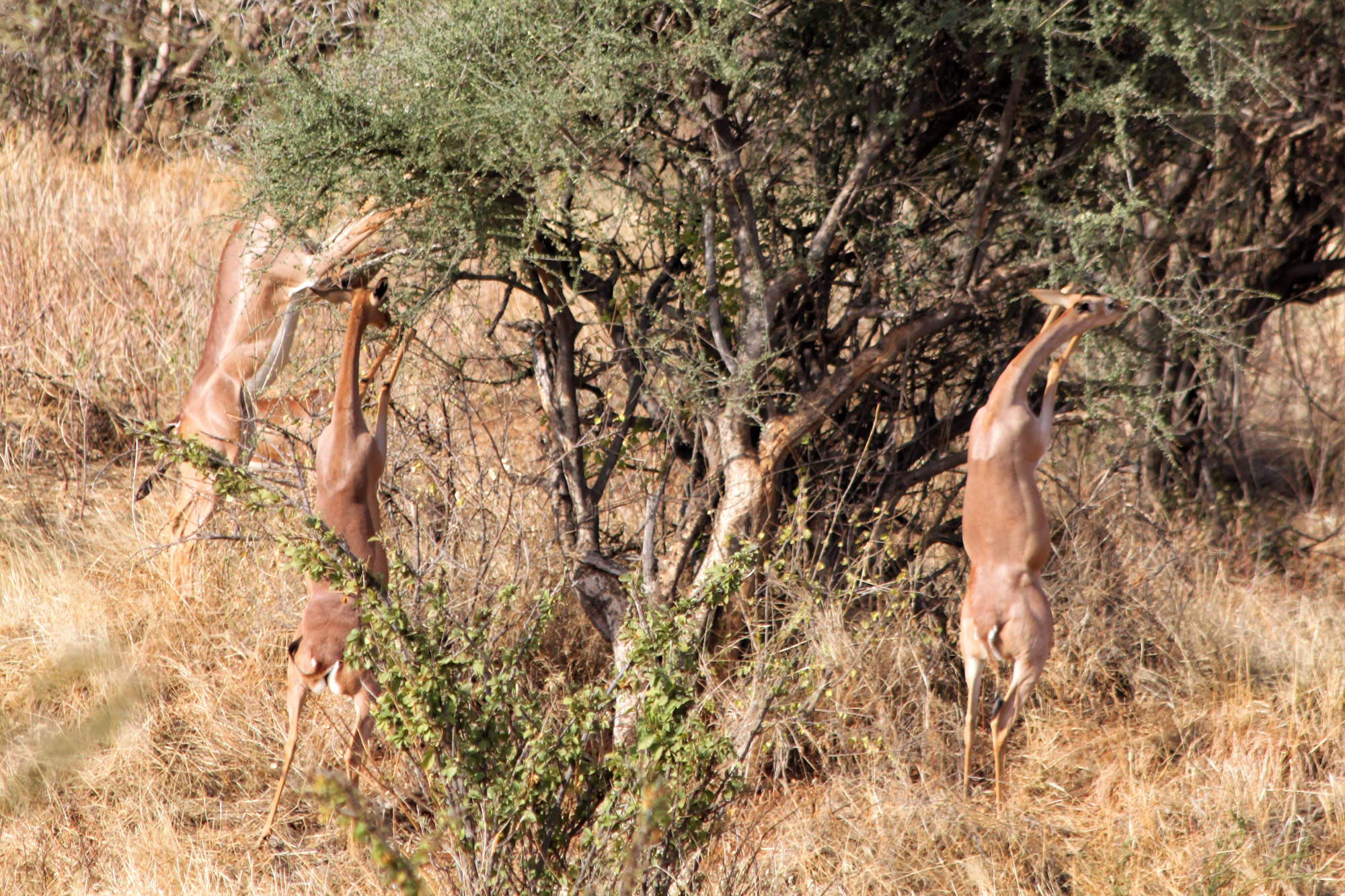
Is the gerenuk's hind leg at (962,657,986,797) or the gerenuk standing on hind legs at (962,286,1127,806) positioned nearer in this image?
the gerenuk standing on hind legs at (962,286,1127,806)

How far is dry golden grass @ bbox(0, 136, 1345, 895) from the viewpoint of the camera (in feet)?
11.4

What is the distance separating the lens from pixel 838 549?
4230 mm

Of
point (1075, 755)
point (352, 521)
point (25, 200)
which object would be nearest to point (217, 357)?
point (352, 521)

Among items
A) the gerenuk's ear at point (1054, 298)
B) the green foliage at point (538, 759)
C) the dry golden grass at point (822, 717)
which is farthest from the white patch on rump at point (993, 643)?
the gerenuk's ear at point (1054, 298)

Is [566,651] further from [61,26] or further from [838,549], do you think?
[61,26]

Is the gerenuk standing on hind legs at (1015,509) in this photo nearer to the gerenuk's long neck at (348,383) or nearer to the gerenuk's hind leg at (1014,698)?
the gerenuk's hind leg at (1014,698)

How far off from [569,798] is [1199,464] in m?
5.33

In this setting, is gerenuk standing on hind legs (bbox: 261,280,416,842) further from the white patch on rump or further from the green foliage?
the white patch on rump

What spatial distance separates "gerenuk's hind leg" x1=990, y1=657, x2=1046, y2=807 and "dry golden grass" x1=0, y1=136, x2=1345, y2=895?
31 centimetres

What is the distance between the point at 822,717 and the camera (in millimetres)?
4145

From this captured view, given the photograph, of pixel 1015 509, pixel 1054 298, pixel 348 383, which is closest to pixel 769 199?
pixel 1054 298

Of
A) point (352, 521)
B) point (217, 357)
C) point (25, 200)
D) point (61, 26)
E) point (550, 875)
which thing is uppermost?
point (61, 26)

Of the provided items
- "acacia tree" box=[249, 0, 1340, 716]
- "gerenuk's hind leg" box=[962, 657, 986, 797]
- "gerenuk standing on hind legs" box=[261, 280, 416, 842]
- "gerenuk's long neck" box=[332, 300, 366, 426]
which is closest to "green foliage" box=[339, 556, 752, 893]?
"gerenuk standing on hind legs" box=[261, 280, 416, 842]

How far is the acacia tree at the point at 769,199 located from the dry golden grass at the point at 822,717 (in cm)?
46
